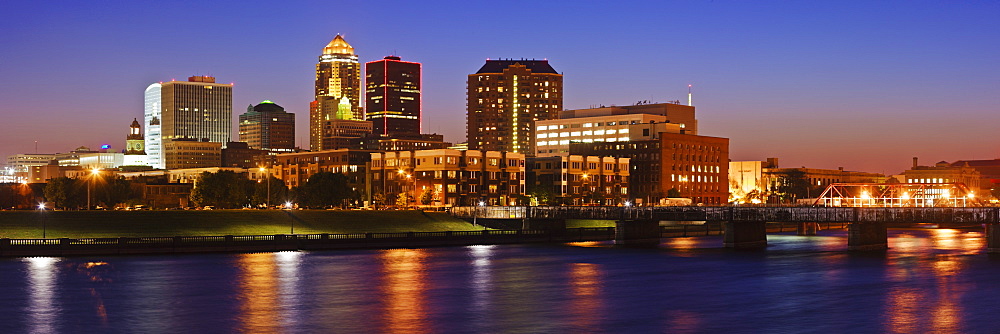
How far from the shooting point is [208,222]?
154750mm

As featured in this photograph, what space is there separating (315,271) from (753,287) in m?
39.9

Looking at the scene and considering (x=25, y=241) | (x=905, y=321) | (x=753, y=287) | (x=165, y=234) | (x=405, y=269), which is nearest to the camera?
(x=905, y=321)

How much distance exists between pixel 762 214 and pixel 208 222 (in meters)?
73.2

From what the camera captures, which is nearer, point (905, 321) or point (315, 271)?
point (905, 321)

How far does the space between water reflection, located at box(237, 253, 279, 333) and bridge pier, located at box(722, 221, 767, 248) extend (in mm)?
61967

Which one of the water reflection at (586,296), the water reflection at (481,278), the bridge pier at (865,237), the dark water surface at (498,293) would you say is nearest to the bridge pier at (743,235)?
the bridge pier at (865,237)

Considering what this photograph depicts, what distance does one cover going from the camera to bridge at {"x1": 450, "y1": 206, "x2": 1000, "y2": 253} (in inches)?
5246

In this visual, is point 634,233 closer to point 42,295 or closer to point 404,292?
point 404,292

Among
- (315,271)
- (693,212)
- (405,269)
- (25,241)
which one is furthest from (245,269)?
(693,212)

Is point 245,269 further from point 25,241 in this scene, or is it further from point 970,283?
point 970,283

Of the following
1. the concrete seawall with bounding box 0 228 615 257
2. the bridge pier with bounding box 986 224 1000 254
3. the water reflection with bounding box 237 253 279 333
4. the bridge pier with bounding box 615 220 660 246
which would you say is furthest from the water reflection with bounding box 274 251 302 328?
the bridge pier with bounding box 986 224 1000 254

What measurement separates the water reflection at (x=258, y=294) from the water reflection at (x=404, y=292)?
756cm

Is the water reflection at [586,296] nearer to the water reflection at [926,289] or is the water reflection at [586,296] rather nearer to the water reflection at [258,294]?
the water reflection at [926,289]

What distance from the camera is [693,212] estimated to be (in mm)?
157250
